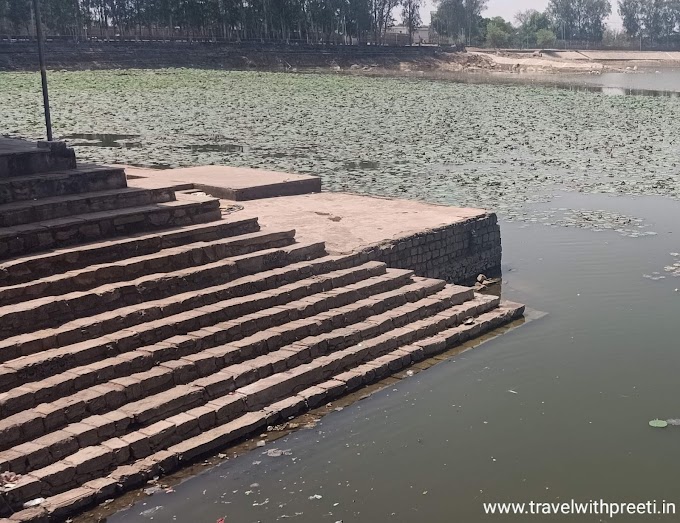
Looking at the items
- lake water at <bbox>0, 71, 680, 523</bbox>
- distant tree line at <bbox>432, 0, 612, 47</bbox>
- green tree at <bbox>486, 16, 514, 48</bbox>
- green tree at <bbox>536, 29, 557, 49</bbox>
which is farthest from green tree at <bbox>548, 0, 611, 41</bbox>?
lake water at <bbox>0, 71, 680, 523</bbox>

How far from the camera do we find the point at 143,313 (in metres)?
6.50

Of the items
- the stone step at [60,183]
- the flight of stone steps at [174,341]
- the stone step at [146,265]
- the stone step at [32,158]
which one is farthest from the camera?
the stone step at [32,158]

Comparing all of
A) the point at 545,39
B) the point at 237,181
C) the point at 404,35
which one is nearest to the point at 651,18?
the point at 545,39

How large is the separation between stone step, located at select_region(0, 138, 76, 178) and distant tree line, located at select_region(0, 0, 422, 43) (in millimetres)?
48070

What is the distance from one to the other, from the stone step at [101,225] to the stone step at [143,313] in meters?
0.80

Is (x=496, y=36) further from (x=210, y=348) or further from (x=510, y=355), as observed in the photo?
(x=210, y=348)

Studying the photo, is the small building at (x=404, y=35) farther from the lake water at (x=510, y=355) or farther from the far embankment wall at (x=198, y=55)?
the lake water at (x=510, y=355)

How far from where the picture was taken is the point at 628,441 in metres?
6.11

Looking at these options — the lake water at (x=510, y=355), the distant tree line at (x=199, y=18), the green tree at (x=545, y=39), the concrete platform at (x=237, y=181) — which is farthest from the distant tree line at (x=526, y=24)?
the concrete platform at (x=237, y=181)

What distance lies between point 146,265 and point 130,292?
392mm

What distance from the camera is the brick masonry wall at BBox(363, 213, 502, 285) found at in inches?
359

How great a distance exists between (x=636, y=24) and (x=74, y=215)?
119 meters

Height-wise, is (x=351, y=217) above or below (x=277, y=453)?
above

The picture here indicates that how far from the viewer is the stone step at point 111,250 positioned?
20.7ft
